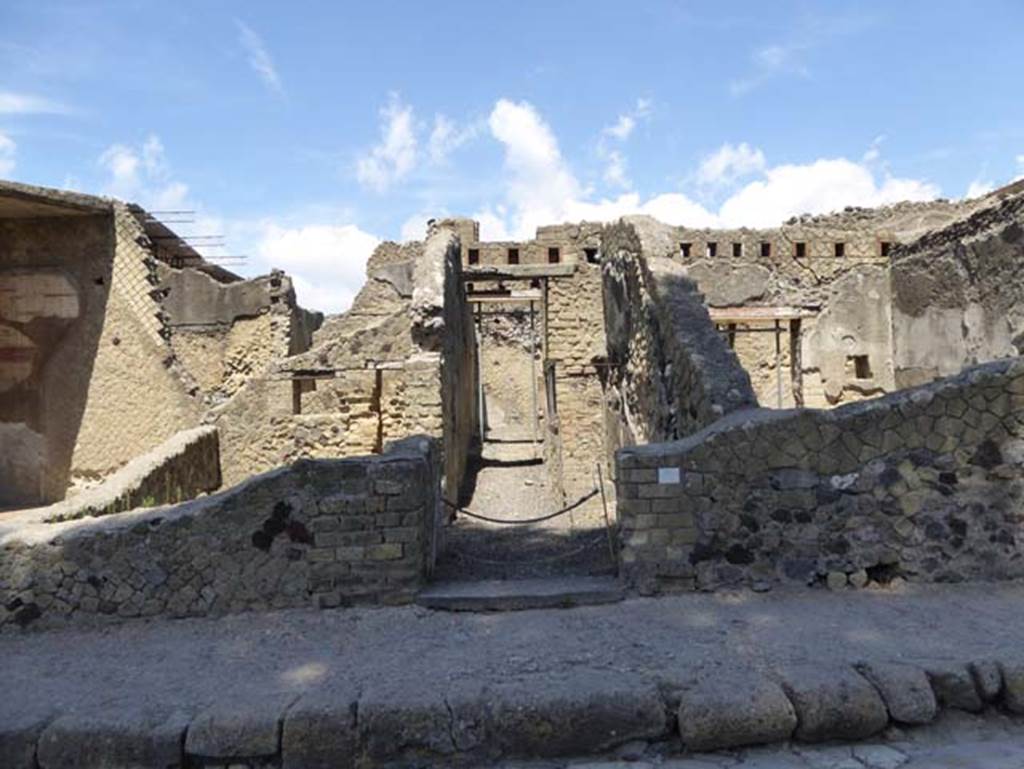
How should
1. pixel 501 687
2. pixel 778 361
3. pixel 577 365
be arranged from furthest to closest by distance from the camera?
1. pixel 778 361
2. pixel 577 365
3. pixel 501 687

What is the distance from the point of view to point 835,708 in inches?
152

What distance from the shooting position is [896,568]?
216 inches

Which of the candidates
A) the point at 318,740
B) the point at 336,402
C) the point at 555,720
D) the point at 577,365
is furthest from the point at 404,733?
the point at 577,365

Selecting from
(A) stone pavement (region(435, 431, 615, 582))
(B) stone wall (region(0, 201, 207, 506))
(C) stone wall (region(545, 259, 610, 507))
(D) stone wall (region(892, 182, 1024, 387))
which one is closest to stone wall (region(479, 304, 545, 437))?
(A) stone pavement (region(435, 431, 615, 582))

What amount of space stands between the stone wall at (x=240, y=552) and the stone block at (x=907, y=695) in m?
2.89

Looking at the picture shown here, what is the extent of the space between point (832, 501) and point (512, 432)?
53.5 ft

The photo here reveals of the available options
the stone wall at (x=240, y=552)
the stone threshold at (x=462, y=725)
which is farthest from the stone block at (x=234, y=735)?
the stone wall at (x=240, y=552)

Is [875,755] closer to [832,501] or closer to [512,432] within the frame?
[832,501]

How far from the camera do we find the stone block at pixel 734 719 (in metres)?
3.81

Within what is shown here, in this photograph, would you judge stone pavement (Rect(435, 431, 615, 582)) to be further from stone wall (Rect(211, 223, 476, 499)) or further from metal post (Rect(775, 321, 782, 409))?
metal post (Rect(775, 321, 782, 409))

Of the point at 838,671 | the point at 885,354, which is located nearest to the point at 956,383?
the point at 838,671

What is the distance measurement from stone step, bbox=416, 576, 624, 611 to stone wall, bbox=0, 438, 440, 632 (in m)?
0.22

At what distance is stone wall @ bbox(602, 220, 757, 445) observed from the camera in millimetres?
6594

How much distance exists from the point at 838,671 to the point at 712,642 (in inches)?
28.4
